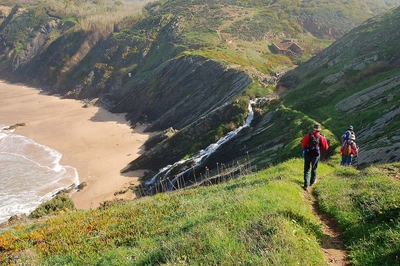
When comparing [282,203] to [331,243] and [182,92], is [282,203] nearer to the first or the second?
[331,243]

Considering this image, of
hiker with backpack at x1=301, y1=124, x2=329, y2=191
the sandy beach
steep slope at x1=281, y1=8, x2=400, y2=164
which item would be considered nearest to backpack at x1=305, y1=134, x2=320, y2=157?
hiker with backpack at x1=301, y1=124, x2=329, y2=191

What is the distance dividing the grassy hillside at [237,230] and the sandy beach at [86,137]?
16770mm

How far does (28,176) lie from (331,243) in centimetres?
3322

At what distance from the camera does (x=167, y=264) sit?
234 inches

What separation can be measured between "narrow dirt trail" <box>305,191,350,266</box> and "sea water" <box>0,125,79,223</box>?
82.9 feet

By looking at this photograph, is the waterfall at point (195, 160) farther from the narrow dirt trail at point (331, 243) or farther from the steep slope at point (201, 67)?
the narrow dirt trail at point (331, 243)

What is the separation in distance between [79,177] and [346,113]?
2740 centimetres

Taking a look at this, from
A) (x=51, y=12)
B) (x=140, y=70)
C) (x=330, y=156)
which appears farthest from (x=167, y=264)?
(x=51, y=12)

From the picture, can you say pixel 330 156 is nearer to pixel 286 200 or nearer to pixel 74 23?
pixel 286 200

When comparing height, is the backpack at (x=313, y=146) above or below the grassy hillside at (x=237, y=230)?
above

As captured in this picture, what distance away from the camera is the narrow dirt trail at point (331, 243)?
6.45 metres

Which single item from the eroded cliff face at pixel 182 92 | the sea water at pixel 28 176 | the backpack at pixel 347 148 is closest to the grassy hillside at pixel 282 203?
the backpack at pixel 347 148

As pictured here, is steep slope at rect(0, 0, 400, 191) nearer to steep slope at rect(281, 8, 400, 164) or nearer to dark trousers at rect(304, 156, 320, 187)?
steep slope at rect(281, 8, 400, 164)

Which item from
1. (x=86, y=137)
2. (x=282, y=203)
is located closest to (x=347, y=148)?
(x=282, y=203)
